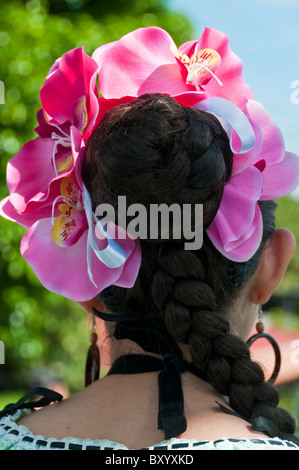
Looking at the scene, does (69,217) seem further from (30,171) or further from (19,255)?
(19,255)

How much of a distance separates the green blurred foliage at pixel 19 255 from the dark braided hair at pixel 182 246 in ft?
10.4

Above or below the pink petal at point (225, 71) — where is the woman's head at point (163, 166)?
below

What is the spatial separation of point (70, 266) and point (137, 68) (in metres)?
0.51

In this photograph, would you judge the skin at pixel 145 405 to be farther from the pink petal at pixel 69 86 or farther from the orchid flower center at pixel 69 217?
the pink petal at pixel 69 86

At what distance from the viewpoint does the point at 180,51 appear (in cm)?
143

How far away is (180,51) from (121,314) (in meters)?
0.71

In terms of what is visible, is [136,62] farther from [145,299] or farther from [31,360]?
[31,360]

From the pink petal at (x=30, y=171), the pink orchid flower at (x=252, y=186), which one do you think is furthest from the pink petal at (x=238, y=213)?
the pink petal at (x=30, y=171)

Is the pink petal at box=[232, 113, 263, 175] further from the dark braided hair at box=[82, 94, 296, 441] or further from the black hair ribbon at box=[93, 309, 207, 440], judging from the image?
the black hair ribbon at box=[93, 309, 207, 440]

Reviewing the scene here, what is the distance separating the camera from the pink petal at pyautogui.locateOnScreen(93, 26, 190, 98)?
4.25 feet

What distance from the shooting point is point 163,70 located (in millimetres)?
1314

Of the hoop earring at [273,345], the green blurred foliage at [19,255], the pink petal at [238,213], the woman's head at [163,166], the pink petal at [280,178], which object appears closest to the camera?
the woman's head at [163,166]

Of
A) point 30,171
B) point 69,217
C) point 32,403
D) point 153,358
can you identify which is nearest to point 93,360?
point 32,403

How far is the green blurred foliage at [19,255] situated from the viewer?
429 centimetres
